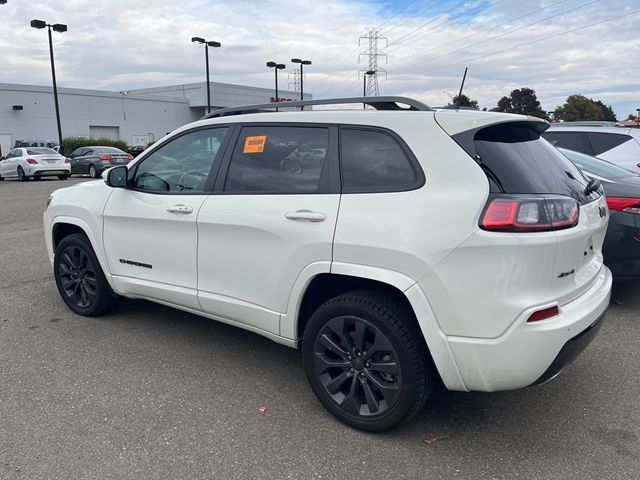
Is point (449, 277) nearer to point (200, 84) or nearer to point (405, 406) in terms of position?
point (405, 406)

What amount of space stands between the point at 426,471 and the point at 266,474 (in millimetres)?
786

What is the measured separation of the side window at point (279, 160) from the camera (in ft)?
10.7

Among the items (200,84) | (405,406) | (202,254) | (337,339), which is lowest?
(405,406)

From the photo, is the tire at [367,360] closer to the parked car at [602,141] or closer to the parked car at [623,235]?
the parked car at [623,235]

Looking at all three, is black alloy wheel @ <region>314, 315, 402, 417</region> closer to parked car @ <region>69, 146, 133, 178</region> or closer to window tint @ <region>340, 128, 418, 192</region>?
window tint @ <region>340, 128, 418, 192</region>

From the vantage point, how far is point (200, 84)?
58469 millimetres

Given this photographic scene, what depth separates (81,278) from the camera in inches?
191

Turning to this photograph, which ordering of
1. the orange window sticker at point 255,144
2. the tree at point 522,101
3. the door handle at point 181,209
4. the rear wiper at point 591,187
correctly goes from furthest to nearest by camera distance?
the tree at point 522,101 → the door handle at point 181,209 → the orange window sticker at point 255,144 → the rear wiper at point 591,187

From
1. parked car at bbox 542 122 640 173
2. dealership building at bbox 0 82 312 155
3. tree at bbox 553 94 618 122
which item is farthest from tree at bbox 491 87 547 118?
parked car at bbox 542 122 640 173

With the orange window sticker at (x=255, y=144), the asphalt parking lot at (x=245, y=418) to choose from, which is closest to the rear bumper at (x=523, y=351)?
the asphalt parking lot at (x=245, y=418)

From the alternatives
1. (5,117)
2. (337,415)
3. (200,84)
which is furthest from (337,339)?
(200,84)

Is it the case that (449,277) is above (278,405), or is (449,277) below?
above

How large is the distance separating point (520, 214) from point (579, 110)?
65.9 meters

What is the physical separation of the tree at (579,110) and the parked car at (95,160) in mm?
50359
